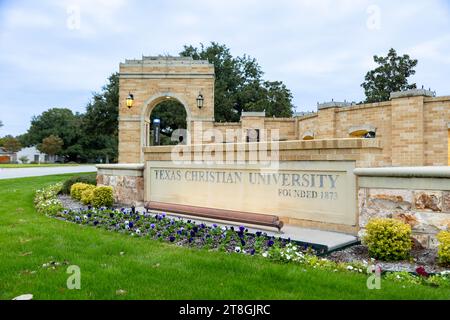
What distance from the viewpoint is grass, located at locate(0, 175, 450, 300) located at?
11.8 ft

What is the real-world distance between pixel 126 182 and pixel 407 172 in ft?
25.5

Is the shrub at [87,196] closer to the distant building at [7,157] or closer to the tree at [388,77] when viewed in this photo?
the tree at [388,77]

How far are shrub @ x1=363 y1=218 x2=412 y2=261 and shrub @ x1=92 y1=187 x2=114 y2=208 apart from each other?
7.19 m

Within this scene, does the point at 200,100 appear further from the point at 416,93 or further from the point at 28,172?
the point at 28,172

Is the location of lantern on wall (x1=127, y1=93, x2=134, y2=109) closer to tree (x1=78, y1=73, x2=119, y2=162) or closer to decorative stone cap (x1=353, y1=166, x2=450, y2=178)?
tree (x1=78, y1=73, x2=119, y2=162)

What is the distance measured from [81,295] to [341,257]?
3.55 m

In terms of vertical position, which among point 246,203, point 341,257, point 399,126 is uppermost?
point 399,126

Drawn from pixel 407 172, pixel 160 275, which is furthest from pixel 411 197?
pixel 160 275

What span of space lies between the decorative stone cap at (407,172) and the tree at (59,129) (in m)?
57.9

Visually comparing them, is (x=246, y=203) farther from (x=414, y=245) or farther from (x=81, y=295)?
(x=81, y=295)

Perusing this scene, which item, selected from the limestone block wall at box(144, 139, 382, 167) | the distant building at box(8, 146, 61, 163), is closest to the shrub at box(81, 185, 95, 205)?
the limestone block wall at box(144, 139, 382, 167)
